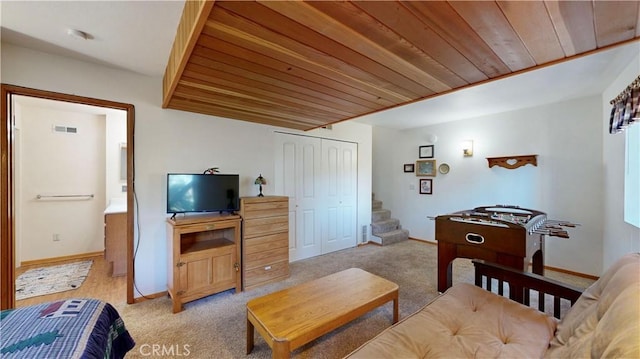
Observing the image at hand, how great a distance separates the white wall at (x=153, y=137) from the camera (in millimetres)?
2090

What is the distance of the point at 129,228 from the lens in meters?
2.49

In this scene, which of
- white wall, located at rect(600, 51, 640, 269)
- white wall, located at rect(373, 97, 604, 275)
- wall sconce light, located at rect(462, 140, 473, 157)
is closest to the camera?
white wall, located at rect(600, 51, 640, 269)

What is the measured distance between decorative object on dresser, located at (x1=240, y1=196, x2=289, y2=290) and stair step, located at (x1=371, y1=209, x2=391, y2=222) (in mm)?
2564

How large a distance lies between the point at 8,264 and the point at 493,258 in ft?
14.2

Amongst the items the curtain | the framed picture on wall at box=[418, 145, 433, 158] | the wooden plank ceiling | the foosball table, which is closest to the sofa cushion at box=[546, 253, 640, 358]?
the foosball table

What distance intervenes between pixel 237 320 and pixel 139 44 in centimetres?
254

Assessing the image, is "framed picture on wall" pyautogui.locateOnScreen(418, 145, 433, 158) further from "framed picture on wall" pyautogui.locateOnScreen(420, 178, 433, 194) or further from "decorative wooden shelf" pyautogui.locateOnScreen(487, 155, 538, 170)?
"decorative wooden shelf" pyautogui.locateOnScreen(487, 155, 538, 170)

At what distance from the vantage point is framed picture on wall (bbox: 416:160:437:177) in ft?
15.7

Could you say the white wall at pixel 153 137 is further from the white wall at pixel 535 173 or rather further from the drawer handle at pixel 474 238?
the white wall at pixel 535 173

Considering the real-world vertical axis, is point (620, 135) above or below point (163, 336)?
above

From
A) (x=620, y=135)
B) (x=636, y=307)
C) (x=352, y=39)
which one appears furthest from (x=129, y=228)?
(x=620, y=135)

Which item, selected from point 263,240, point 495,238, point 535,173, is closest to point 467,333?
point 495,238

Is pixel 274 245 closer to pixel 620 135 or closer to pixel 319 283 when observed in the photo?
pixel 319 283

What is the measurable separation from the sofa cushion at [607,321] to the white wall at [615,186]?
5.50 ft
